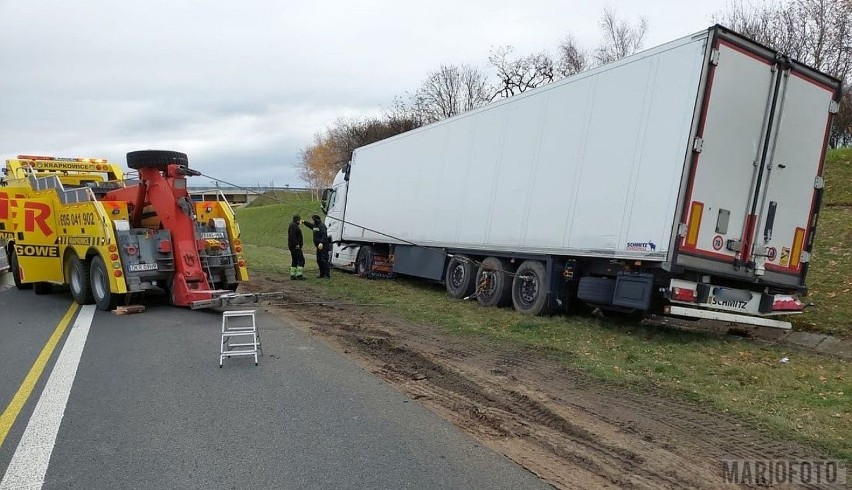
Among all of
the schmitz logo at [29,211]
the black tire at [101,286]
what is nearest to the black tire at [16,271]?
the schmitz logo at [29,211]

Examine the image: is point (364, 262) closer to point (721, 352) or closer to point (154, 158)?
point (154, 158)

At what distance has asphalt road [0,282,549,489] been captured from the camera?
392 cm

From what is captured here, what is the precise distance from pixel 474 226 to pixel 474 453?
7.44m

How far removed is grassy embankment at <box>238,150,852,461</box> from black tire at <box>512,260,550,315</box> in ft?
0.90

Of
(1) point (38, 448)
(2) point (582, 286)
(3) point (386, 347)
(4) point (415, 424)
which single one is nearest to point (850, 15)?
(2) point (582, 286)

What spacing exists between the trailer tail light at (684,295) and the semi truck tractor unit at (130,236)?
6723 mm

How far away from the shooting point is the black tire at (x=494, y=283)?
428 inches

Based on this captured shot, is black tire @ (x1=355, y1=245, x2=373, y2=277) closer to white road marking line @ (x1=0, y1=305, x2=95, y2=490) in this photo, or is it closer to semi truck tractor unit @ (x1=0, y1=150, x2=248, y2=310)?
semi truck tractor unit @ (x1=0, y1=150, x2=248, y2=310)

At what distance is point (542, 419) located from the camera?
Result: 4996 mm

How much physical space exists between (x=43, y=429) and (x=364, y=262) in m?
12.2

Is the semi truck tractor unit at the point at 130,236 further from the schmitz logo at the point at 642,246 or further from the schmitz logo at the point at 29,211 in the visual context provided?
the schmitz logo at the point at 642,246

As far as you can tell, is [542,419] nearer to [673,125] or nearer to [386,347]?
[386,347]

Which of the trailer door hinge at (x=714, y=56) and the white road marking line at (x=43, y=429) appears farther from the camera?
the trailer door hinge at (x=714, y=56)

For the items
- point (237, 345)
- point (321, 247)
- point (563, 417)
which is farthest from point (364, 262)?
point (563, 417)
